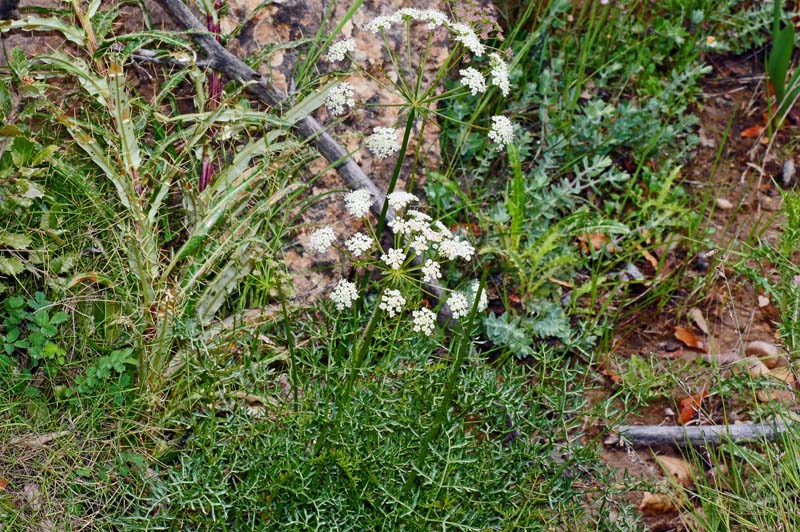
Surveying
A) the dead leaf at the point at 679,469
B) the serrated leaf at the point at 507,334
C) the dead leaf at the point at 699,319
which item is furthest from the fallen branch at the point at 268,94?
the dead leaf at the point at 699,319

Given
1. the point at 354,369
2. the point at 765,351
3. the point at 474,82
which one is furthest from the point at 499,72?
the point at 765,351

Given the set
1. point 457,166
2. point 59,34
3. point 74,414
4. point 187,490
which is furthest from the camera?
point 457,166

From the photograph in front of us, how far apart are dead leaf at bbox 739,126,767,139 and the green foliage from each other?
3.42m

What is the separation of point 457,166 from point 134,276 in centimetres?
161

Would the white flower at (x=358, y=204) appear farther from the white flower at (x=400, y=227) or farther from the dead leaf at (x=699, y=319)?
the dead leaf at (x=699, y=319)

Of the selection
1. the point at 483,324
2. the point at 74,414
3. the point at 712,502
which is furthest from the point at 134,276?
the point at 712,502

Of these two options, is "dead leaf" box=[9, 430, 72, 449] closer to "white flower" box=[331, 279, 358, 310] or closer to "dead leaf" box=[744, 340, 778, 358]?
"white flower" box=[331, 279, 358, 310]

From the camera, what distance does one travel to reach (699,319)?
353 centimetres

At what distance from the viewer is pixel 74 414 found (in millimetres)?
2738

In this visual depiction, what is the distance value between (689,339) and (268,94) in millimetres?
2089

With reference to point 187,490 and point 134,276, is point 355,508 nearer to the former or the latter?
point 187,490

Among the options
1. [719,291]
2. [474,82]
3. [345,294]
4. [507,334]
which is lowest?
[719,291]

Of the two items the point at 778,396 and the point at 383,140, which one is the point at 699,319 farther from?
the point at 383,140

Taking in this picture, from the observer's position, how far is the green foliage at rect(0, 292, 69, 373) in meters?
2.73
